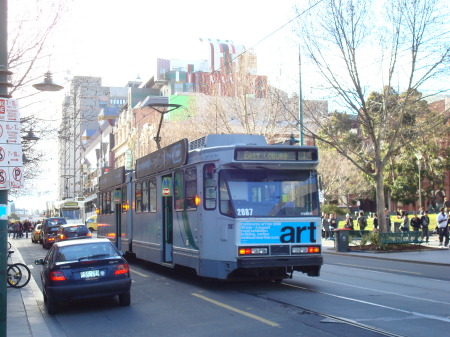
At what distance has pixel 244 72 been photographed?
126 ft

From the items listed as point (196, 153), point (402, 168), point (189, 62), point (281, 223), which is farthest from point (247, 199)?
point (189, 62)

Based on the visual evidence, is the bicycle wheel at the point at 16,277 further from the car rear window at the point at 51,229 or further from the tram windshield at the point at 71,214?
the tram windshield at the point at 71,214

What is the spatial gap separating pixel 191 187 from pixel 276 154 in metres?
2.39

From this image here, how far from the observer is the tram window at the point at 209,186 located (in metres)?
12.7

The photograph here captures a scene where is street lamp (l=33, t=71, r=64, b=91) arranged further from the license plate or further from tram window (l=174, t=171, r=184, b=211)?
the license plate

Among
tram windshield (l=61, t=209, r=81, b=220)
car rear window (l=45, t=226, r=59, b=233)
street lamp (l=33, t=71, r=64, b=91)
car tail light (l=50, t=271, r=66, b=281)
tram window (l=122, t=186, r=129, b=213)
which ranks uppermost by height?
street lamp (l=33, t=71, r=64, b=91)

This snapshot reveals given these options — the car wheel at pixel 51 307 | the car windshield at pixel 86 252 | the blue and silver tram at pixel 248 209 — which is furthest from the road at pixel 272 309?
the car windshield at pixel 86 252

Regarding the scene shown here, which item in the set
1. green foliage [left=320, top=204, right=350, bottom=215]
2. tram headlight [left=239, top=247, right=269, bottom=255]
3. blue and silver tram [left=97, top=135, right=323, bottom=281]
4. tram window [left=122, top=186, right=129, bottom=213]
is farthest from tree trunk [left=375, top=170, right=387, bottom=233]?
green foliage [left=320, top=204, right=350, bottom=215]

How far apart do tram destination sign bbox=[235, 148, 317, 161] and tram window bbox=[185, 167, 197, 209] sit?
1.60 metres

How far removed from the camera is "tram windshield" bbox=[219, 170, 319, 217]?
1237 centimetres

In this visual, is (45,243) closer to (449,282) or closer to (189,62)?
(449,282)

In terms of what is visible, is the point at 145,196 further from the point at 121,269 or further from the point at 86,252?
the point at 121,269

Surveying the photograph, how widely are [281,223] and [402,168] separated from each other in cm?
4968

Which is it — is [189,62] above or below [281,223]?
above
